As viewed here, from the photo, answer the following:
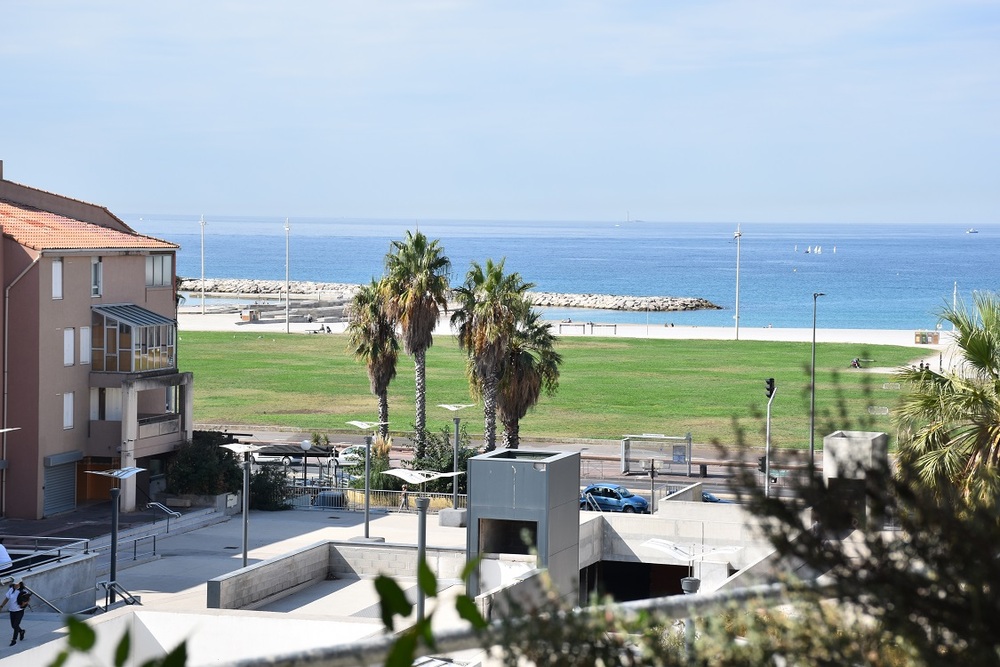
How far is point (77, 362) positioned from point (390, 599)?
40.5 metres

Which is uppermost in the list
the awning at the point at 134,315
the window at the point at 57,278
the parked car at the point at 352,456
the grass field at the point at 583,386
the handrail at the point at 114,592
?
the window at the point at 57,278

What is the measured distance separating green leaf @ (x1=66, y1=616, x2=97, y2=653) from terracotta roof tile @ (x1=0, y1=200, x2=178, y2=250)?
38.9m

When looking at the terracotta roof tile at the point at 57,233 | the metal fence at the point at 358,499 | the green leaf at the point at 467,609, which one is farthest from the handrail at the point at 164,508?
the green leaf at the point at 467,609

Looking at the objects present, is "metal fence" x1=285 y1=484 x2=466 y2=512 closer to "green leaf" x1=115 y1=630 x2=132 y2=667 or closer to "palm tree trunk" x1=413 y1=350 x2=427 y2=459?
"palm tree trunk" x1=413 y1=350 x2=427 y2=459

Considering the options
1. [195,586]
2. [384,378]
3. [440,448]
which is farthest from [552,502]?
[384,378]

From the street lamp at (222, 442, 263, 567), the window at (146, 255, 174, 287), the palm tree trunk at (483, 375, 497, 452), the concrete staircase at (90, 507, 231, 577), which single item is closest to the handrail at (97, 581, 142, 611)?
the concrete staircase at (90, 507, 231, 577)

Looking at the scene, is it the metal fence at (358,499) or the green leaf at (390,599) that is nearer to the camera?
the green leaf at (390,599)

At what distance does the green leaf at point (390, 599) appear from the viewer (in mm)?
3275

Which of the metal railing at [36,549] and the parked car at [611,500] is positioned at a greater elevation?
the parked car at [611,500]

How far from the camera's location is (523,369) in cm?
4319

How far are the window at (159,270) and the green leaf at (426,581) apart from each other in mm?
44331

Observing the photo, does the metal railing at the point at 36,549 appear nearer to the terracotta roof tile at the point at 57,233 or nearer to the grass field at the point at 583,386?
the terracotta roof tile at the point at 57,233

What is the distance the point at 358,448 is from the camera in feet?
159

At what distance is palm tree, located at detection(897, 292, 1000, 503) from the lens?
52.8 feet
